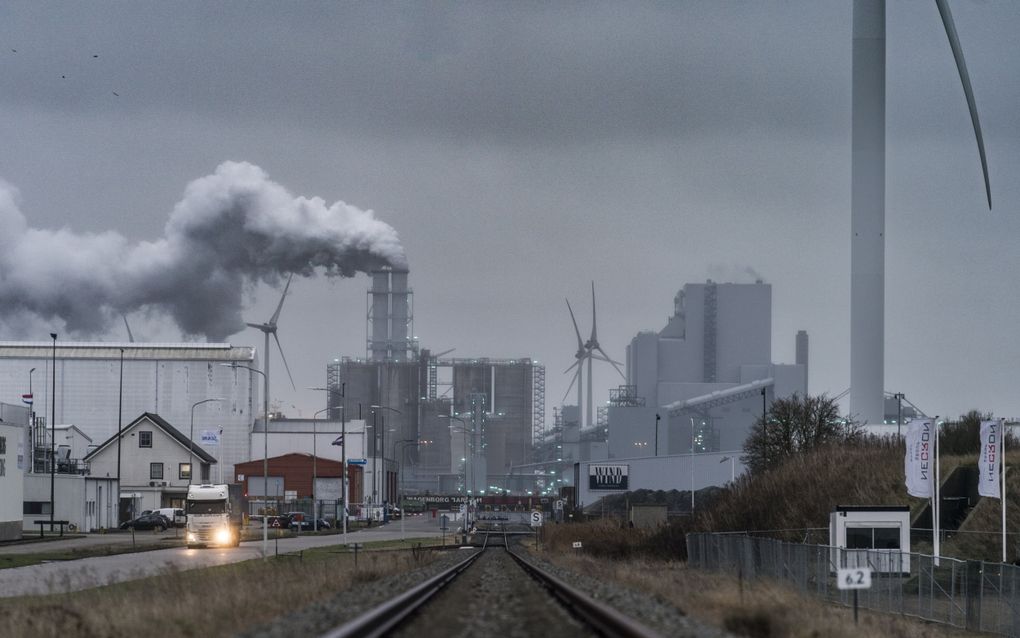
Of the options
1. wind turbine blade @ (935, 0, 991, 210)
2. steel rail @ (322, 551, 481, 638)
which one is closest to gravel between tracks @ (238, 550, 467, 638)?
steel rail @ (322, 551, 481, 638)

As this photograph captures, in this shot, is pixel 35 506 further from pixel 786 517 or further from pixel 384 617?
pixel 384 617

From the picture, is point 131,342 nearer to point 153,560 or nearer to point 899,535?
point 153,560

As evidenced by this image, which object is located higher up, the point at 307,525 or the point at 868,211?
the point at 868,211

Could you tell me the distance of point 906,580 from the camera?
136 ft

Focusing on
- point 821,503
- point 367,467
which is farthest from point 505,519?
point 821,503

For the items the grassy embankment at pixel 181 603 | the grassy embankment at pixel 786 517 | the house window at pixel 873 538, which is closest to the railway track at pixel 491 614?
the grassy embankment at pixel 181 603

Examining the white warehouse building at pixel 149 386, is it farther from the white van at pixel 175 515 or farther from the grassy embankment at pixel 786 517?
the grassy embankment at pixel 786 517

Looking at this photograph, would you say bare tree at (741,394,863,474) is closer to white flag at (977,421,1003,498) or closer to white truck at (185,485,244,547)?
white truck at (185,485,244,547)

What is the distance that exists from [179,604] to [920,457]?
3225 cm

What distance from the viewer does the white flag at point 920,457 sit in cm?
4844

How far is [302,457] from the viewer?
14588cm

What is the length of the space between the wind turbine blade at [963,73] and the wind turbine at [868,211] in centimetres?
1721

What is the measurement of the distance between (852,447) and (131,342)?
87907 millimetres

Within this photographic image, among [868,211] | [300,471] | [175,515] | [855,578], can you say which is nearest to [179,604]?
[855,578]
